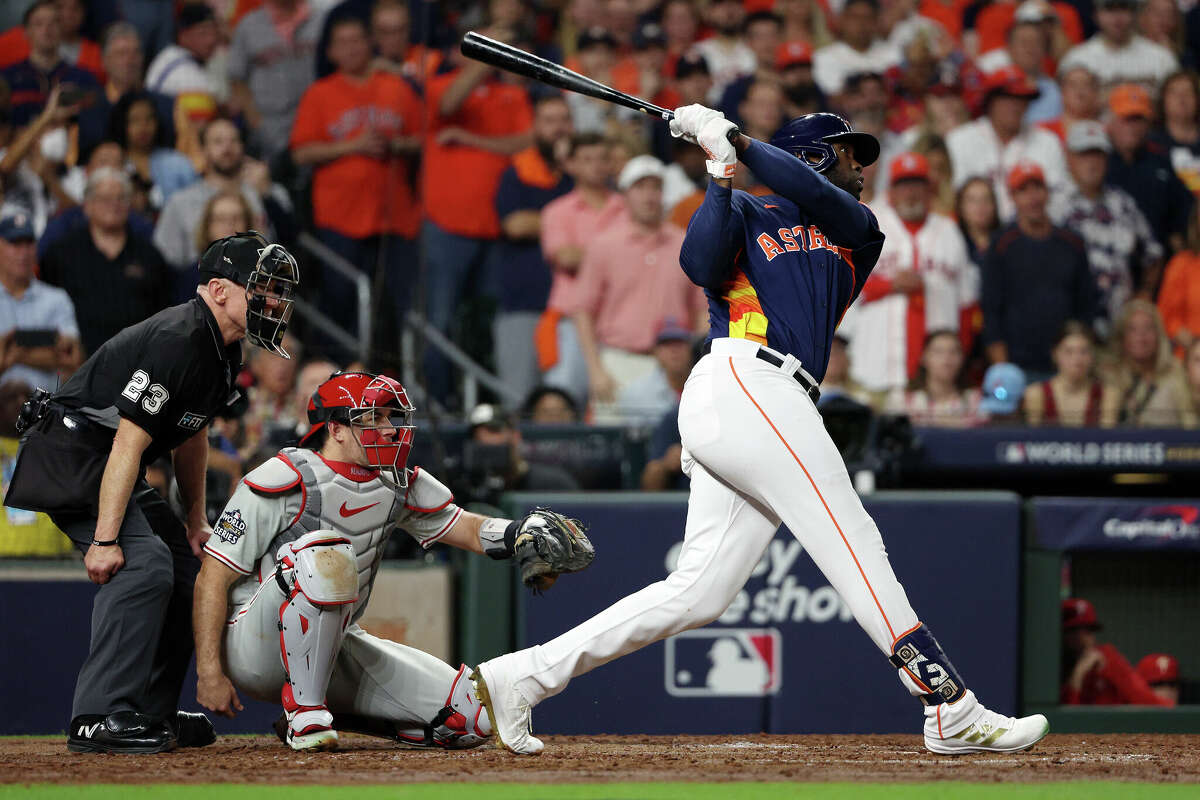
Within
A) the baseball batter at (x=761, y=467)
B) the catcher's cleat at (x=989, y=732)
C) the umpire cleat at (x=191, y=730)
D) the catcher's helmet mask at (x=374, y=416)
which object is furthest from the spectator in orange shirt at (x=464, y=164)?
the catcher's cleat at (x=989, y=732)

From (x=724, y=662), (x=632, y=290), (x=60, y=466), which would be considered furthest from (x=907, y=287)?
(x=60, y=466)

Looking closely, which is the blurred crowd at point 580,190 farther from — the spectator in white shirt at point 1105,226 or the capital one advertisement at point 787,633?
the capital one advertisement at point 787,633

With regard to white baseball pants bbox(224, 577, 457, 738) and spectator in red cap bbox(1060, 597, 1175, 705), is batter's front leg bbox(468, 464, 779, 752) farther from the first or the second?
spectator in red cap bbox(1060, 597, 1175, 705)

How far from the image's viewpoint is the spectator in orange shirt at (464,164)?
7965 millimetres

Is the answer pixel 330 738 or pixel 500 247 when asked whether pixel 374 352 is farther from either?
pixel 330 738

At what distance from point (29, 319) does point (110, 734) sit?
3.51 metres

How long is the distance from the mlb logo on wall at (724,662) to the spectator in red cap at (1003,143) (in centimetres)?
361

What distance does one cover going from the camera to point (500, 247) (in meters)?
8.04

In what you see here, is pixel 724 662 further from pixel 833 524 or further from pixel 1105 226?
pixel 1105 226

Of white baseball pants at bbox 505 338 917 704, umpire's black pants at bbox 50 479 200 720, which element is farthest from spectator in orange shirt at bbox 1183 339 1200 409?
umpire's black pants at bbox 50 479 200 720

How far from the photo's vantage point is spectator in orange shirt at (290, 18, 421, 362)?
298 inches

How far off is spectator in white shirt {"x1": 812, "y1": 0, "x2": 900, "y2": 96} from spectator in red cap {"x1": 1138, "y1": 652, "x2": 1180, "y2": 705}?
424 centimetres

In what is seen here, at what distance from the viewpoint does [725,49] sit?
8836 millimetres

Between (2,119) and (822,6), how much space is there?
4.91 m
